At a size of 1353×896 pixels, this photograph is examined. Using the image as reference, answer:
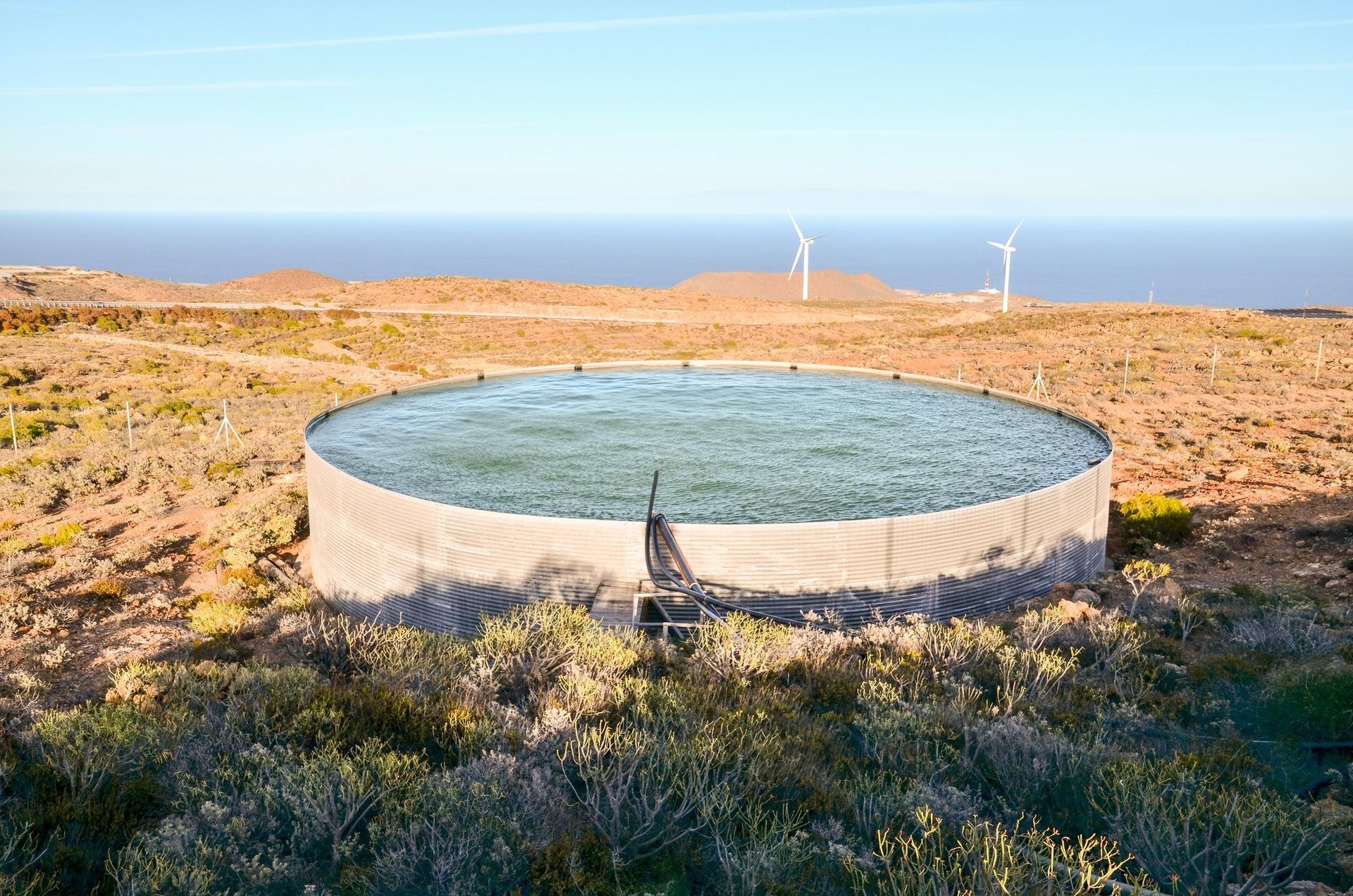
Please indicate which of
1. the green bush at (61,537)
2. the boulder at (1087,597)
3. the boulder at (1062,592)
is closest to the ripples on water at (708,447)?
the boulder at (1062,592)

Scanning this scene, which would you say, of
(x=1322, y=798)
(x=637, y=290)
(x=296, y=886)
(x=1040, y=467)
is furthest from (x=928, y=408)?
(x=637, y=290)

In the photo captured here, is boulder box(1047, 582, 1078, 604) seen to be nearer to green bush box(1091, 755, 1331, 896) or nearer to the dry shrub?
green bush box(1091, 755, 1331, 896)

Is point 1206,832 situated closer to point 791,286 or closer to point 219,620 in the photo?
point 219,620

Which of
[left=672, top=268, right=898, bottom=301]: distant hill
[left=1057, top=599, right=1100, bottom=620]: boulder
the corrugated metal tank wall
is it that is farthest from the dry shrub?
[left=672, top=268, right=898, bottom=301]: distant hill

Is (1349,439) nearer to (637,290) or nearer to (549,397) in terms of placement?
(549,397)

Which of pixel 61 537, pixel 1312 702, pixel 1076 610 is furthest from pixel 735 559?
pixel 61 537

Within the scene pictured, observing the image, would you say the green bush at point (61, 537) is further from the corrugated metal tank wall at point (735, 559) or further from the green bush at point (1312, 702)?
the green bush at point (1312, 702)
